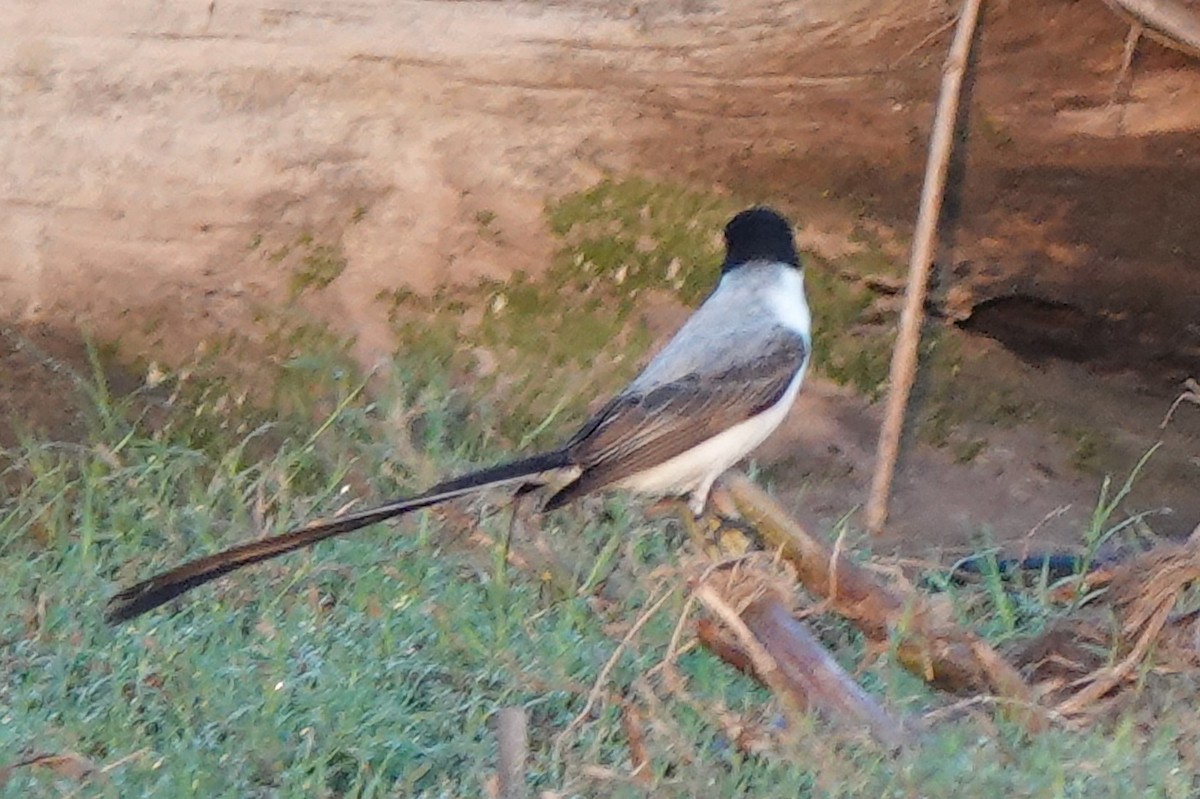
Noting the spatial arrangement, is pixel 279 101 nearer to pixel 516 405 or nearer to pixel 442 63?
pixel 442 63

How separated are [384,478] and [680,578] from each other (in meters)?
1.42

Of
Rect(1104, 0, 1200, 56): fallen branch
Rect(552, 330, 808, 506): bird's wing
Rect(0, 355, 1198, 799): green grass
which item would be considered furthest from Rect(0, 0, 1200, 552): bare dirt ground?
Rect(552, 330, 808, 506): bird's wing

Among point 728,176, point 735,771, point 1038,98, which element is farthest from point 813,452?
point 735,771

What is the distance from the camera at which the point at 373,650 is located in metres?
4.55

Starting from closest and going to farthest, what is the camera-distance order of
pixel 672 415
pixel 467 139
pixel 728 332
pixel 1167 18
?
pixel 672 415 < pixel 728 332 < pixel 1167 18 < pixel 467 139

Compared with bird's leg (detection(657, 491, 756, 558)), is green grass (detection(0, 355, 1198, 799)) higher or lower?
lower

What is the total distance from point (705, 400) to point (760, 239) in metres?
0.68

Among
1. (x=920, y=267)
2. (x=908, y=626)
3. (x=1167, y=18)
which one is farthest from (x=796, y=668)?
(x=1167, y=18)

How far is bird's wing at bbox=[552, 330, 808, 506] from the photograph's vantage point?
459cm

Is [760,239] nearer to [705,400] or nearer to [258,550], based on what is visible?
[705,400]

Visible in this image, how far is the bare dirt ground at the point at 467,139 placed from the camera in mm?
5652

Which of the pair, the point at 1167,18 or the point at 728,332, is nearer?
the point at 728,332

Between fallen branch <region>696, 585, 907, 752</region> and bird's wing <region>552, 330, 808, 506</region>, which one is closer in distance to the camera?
fallen branch <region>696, 585, 907, 752</region>

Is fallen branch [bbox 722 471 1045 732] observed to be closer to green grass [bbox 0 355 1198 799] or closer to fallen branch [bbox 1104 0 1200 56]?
green grass [bbox 0 355 1198 799]
